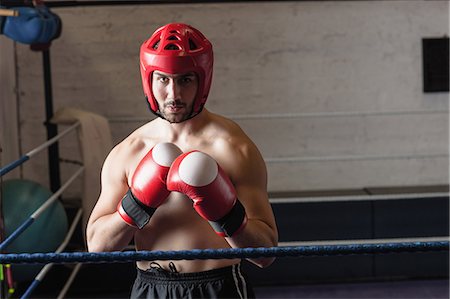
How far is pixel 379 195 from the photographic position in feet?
12.5

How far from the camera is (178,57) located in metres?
1.61

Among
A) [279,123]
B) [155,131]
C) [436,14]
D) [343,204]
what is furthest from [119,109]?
[155,131]

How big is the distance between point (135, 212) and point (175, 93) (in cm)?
26

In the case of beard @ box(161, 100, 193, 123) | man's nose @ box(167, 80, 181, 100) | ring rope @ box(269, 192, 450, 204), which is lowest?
ring rope @ box(269, 192, 450, 204)

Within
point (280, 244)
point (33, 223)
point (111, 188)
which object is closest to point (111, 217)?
point (111, 188)

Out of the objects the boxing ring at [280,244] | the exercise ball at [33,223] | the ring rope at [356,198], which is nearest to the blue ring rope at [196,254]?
the boxing ring at [280,244]

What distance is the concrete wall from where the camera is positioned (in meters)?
4.03

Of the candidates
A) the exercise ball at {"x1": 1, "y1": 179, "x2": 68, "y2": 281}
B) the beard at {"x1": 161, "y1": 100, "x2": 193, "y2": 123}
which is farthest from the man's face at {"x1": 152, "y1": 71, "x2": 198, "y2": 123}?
the exercise ball at {"x1": 1, "y1": 179, "x2": 68, "y2": 281}

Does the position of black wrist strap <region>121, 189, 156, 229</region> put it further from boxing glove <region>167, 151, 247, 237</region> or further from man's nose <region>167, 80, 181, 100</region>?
man's nose <region>167, 80, 181, 100</region>

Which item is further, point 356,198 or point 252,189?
point 356,198

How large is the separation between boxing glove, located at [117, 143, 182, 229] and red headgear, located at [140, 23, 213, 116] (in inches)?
3.9

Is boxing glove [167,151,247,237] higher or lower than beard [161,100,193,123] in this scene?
lower

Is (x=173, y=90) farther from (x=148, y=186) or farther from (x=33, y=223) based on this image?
(x=33, y=223)

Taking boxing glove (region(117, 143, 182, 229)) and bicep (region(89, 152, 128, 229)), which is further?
bicep (region(89, 152, 128, 229))
